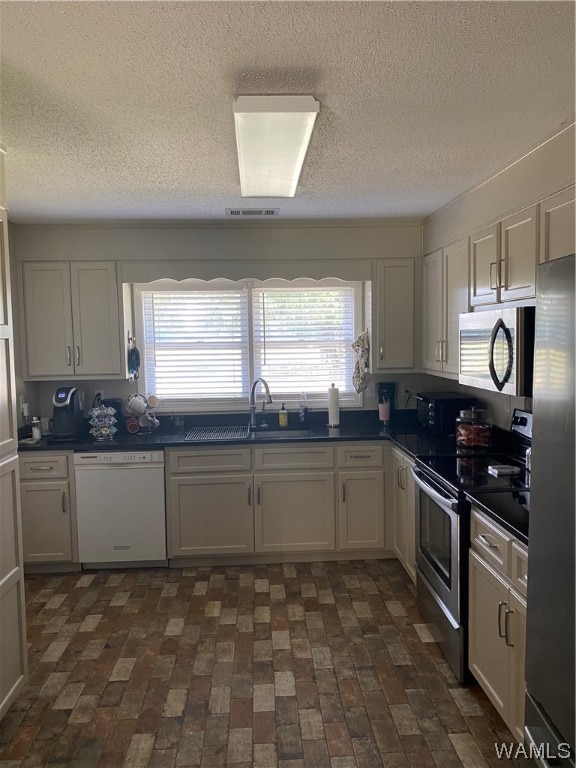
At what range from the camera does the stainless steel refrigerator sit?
1329mm

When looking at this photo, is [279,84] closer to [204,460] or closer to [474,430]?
[474,430]

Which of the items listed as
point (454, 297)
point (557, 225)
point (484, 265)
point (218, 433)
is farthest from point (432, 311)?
point (218, 433)

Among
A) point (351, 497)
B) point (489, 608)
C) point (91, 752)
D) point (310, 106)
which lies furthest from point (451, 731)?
point (310, 106)

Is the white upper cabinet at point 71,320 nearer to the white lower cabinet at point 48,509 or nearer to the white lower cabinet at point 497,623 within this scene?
the white lower cabinet at point 48,509

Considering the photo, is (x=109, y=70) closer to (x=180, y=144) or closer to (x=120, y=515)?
(x=180, y=144)

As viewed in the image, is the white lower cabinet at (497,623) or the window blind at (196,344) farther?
the window blind at (196,344)

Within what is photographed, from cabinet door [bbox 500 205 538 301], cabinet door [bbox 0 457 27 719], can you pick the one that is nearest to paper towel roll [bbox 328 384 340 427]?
cabinet door [bbox 500 205 538 301]

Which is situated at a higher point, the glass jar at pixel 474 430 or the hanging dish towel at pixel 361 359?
the hanging dish towel at pixel 361 359

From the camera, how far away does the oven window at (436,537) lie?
264cm

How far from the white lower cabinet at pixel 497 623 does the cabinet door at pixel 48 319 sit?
306 cm

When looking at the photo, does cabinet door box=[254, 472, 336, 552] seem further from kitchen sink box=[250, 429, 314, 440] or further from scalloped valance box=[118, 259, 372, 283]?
scalloped valance box=[118, 259, 372, 283]

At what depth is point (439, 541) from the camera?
2.78 meters

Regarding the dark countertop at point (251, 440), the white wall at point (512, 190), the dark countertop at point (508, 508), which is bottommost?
the dark countertop at point (508, 508)

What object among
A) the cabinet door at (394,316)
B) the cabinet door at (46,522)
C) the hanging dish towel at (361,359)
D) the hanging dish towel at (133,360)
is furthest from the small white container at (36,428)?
the cabinet door at (394,316)
